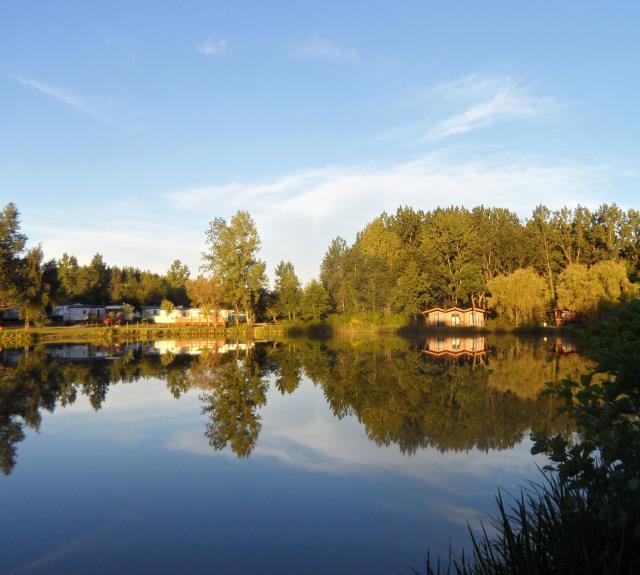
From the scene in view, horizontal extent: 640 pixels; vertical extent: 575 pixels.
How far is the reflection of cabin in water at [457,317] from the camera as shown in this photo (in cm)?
Result: 6197

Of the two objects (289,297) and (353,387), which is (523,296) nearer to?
(289,297)

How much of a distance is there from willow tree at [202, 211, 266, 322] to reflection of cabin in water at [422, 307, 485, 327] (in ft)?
71.2

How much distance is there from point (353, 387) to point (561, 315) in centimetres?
4374

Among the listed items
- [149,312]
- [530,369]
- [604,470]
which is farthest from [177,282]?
[604,470]

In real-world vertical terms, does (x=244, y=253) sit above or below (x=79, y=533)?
above

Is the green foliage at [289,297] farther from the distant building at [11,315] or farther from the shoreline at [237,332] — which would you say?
the distant building at [11,315]

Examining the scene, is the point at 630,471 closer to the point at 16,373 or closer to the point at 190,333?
the point at 16,373

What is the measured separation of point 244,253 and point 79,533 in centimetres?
5989

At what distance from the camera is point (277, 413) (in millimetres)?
15633

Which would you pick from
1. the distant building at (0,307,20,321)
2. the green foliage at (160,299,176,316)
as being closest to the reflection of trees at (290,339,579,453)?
the green foliage at (160,299,176,316)

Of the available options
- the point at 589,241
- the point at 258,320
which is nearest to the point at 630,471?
the point at 589,241

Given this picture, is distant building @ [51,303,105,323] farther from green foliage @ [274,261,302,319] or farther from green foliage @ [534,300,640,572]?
green foliage @ [534,300,640,572]

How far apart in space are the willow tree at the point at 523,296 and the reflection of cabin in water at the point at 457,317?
5.70 meters

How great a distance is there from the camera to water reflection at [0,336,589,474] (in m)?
12.5
